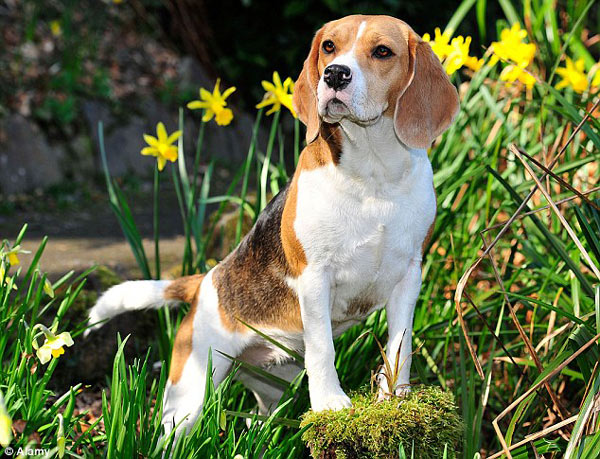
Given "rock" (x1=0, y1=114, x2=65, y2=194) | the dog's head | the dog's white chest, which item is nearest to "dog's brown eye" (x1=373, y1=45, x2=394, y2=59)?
the dog's head

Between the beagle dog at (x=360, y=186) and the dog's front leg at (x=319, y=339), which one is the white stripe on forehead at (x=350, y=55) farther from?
the dog's front leg at (x=319, y=339)

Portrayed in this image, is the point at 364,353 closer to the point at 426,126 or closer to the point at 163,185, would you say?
the point at 426,126

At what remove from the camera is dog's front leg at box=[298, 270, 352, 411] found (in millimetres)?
2449

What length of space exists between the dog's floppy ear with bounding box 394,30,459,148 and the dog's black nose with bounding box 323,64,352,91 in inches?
9.8

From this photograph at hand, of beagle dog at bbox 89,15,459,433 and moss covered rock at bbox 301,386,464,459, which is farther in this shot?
beagle dog at bbox 89,15,459,433

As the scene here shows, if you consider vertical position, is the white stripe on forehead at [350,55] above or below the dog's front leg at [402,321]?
above

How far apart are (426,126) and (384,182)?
0.74 feet

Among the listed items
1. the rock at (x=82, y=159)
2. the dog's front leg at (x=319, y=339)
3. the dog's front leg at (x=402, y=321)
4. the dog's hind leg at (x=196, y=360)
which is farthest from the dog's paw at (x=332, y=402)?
the rock at (x=82, y=159)

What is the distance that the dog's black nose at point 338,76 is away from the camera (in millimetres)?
2262

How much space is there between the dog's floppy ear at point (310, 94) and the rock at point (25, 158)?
12.7ft

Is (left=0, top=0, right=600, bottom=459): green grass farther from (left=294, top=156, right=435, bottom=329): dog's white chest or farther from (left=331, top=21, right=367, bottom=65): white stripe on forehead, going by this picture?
(left=331, top=21, right=367, bottom=65): white stripe on forehead

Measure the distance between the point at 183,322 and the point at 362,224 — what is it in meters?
0.91

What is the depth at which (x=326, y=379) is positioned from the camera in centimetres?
246

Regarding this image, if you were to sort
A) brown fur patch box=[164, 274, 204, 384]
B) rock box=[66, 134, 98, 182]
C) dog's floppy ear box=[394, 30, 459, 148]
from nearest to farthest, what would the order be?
dog's floppy ear box=[394, 30, 459, 148], brown fur patch box=[164, 274, 204, 384], rock box=[66, 134, 98, 182]
